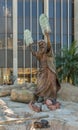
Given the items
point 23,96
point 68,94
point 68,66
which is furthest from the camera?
point 68,66

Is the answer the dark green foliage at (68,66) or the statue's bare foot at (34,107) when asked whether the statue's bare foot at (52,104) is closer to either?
the statue's bare foot at (34,107)

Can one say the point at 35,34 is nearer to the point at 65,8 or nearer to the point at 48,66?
the point at 65,8

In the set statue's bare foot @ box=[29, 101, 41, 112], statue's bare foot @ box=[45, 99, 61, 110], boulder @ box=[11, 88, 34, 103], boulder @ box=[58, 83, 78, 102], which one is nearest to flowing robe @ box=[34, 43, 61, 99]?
boulder @ box=[11, 88, 34, 103]

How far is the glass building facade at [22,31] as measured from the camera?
4116 centimetres

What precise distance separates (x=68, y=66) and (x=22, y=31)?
10.7 metres

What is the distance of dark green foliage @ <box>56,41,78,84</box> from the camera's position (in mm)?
31984

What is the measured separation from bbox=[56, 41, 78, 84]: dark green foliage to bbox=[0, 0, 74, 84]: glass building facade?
319 inches

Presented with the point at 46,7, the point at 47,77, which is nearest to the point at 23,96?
the point at 47,77

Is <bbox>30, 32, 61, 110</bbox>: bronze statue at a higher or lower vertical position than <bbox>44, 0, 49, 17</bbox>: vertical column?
lower

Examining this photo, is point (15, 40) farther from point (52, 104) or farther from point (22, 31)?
point (52, 104)

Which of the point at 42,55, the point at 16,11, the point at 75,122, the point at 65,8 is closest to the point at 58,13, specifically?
the point at 65,8

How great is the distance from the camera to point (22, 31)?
1620 inches

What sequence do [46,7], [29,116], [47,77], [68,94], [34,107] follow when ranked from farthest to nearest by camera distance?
1. [46,7]
2. [68,94]
3. [47,77]
4. [34,107]
5. [29,116]

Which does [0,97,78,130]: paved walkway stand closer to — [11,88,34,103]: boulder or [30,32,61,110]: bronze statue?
[11,88,34,103]: boulder
